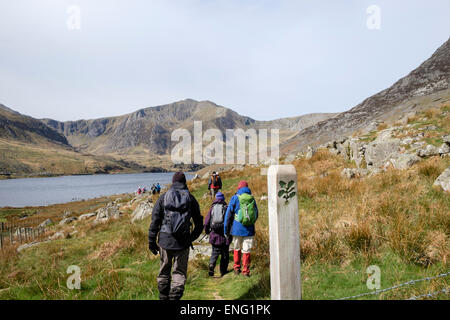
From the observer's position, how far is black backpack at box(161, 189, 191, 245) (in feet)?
13.4

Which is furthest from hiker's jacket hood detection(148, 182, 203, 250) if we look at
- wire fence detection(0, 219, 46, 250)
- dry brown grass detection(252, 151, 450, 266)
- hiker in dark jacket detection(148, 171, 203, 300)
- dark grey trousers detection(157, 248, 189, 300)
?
wire fence detection(0, 219, 46, 250)

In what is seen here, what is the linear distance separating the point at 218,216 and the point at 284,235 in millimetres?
3174

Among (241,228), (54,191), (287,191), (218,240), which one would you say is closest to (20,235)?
(218,240)

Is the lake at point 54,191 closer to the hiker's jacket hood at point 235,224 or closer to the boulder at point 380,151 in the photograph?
the boulder at point 380,151

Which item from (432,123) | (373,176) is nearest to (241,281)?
(373,176)

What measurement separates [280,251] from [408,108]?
25.7 meters

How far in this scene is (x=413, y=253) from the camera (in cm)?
419

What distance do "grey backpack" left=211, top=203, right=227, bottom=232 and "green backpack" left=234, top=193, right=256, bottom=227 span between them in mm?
592

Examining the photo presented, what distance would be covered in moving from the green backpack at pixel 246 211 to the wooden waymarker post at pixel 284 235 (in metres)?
2.29

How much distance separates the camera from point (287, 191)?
9.95ft

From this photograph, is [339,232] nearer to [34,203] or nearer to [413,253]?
[413,253]

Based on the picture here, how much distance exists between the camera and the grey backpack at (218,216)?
19.4 ft

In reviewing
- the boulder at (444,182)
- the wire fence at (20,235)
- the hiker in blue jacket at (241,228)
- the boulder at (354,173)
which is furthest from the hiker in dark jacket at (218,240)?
the wire fence at (20,235)

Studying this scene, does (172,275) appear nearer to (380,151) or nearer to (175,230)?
(175,230)
